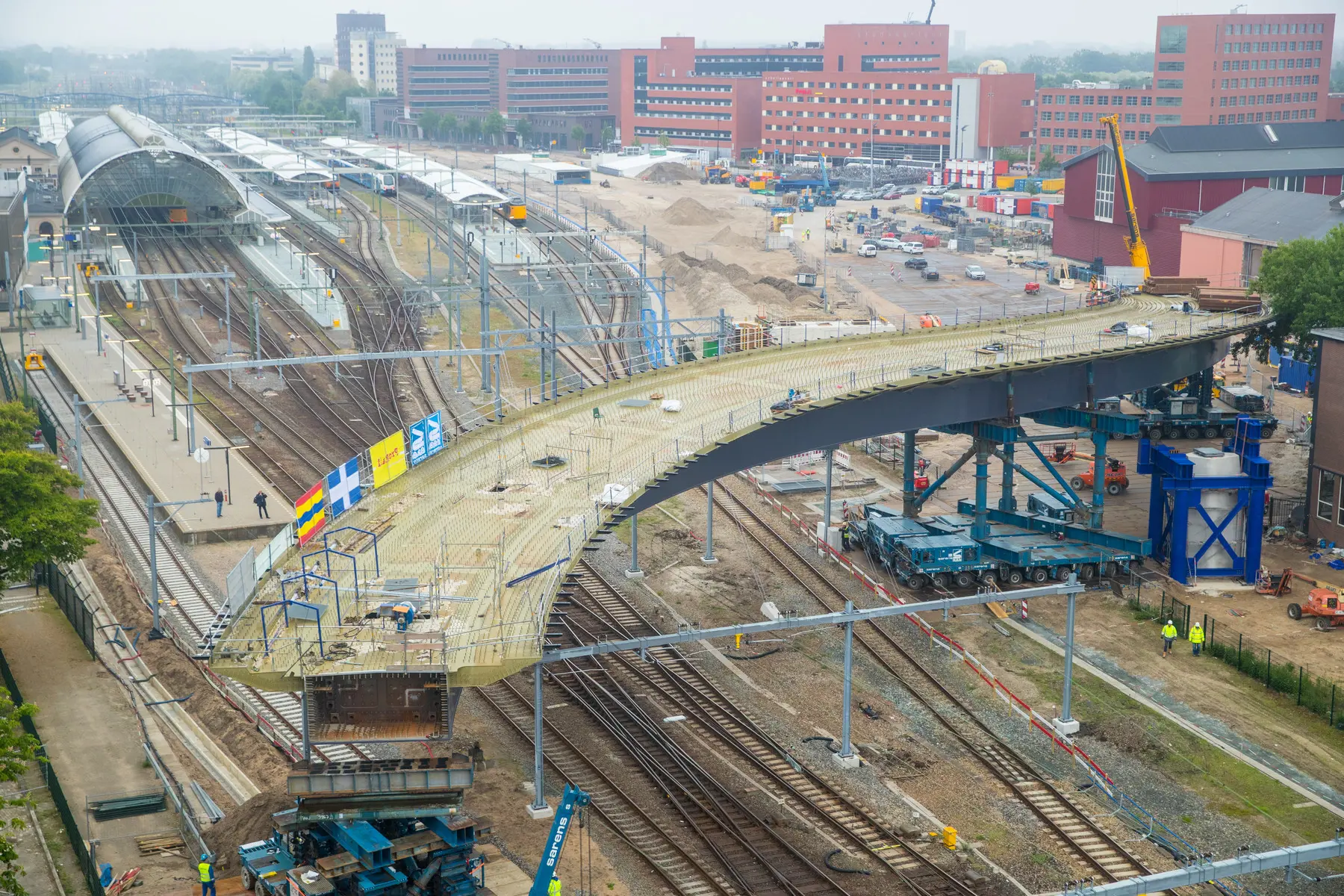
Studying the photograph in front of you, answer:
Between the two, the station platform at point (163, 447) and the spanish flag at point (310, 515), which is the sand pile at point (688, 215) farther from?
the spanish flag at point (310, 515)

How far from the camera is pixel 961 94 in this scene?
171875mm

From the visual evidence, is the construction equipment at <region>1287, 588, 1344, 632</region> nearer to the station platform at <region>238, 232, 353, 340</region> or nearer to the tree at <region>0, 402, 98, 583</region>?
the tree at <region>0, 402, 98, 583</region>

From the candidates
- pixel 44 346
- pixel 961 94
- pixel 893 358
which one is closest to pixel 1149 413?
pixel 893 358

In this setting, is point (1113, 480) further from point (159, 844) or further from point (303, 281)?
point (303, 281)

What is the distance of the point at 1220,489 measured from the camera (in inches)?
1748

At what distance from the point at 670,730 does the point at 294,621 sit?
1059cm

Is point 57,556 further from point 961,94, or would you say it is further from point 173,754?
point 961,94

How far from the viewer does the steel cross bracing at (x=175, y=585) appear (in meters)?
33.9

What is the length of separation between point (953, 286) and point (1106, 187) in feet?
40.1

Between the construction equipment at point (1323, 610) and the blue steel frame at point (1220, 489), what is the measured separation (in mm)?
2761

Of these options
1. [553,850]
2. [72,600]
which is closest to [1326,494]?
[553,850]

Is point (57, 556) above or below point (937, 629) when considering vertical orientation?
above

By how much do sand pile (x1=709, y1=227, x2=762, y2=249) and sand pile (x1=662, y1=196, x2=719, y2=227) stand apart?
869 centimetres

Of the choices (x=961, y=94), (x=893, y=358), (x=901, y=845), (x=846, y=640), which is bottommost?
(x=901, y=845)
